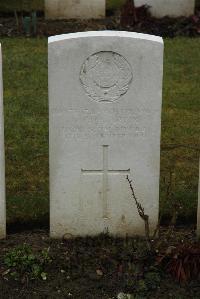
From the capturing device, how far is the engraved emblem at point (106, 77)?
17.1ft

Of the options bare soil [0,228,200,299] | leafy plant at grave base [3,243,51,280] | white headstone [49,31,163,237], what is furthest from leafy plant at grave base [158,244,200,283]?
leafy plant at grave base [3,243,51,280]

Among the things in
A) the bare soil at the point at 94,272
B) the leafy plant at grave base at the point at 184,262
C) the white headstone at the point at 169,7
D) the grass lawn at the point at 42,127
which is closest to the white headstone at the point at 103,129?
the bare soil at the point at 94,272

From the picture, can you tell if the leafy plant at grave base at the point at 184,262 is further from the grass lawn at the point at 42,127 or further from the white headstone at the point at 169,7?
the white headstone at the point at 169,7

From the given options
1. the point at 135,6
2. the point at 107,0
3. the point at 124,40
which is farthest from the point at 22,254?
the point at 107,0

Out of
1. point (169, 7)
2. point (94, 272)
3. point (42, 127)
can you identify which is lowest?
point (94, 272)

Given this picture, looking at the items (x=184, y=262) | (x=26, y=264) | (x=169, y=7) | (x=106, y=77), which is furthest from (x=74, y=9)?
(x=184, y=262)

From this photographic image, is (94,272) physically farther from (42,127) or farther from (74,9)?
(74,9)

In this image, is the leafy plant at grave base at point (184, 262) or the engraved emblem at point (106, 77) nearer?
the leafy plant at grave base at point (184, 262)

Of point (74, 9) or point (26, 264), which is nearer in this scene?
point (26, 264)

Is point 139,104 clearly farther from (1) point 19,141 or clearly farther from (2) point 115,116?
(1) point 19,141

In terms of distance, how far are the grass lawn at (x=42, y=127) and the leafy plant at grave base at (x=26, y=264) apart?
671mm

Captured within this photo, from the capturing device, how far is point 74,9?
1249cm

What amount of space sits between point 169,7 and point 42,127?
490 centimetres

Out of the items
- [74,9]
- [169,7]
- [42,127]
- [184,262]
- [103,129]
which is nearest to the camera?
[184,262]
